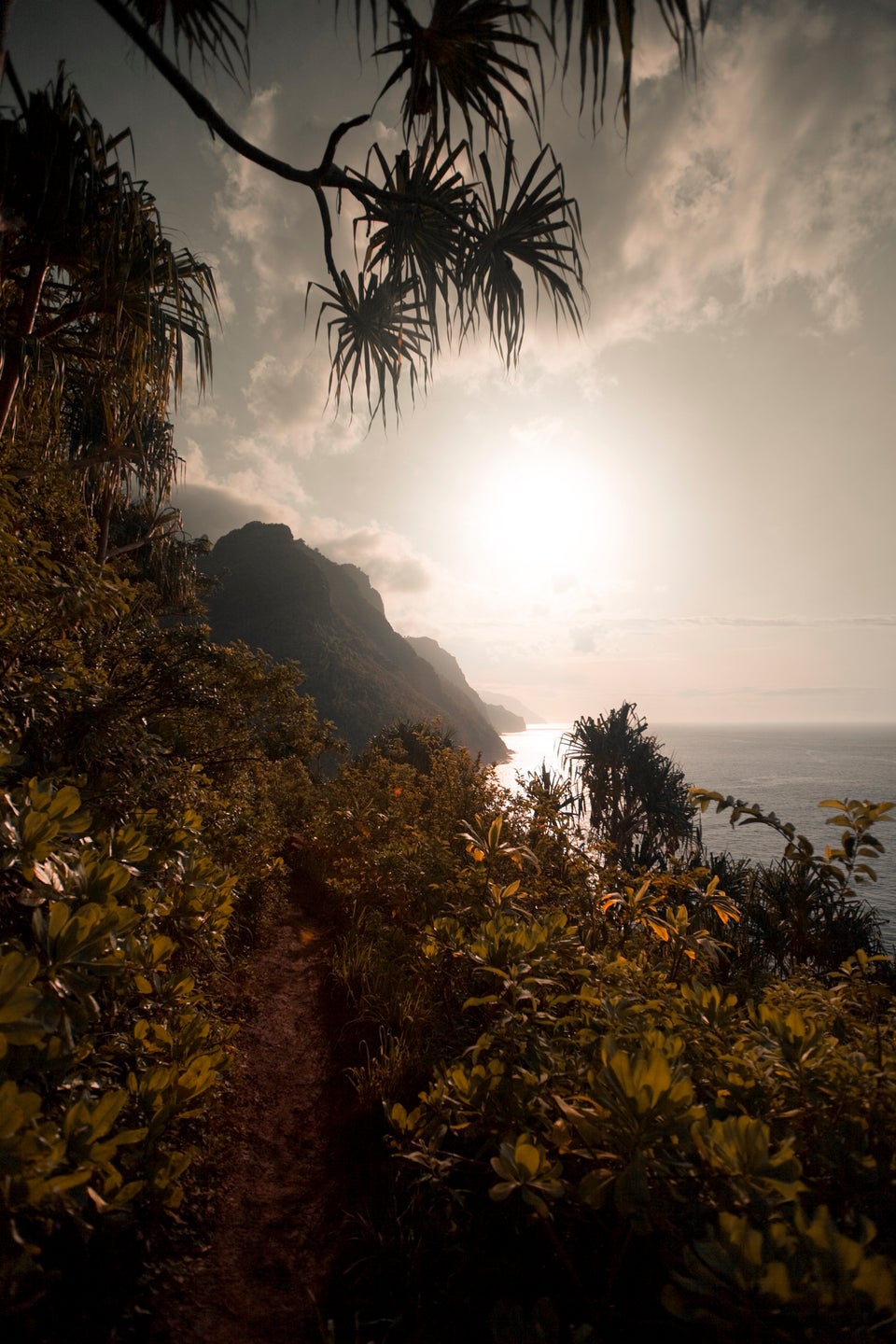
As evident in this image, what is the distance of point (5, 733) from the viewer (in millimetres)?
2004

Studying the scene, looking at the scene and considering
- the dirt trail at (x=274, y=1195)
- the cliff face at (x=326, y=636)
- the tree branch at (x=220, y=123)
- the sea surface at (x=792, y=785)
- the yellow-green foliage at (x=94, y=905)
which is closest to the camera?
the yellow-green foliage at (x=94, y=905)

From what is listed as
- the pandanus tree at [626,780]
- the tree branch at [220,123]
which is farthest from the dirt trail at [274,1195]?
the pandanus tree at [626,780]

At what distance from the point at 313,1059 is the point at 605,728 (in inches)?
610

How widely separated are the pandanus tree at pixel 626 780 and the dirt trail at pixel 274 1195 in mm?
13400

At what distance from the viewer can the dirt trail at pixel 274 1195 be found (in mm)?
1540

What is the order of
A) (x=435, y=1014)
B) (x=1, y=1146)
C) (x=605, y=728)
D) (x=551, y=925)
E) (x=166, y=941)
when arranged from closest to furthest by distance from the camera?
1. (x=1, y=1146)
2. (x=166, y=941)
3. (x=551, y=925)
4. (x=435, y=1014)
5. (x=605, y=728)

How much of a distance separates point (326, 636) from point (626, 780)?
42492 mm

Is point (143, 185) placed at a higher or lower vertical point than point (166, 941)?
higher

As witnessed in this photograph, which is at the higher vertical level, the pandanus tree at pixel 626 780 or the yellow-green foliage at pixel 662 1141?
the yellow-green foliage at pixel 662 1141

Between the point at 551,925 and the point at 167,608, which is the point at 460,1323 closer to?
the point at 551,925

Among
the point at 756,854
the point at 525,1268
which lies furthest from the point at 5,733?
the point at 756,854

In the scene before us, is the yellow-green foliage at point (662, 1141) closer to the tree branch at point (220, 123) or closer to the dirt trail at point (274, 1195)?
the dirt trail at point (274, 1195)

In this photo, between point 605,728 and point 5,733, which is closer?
point 5,733

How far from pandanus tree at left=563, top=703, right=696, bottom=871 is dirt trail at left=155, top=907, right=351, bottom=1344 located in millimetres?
13400
